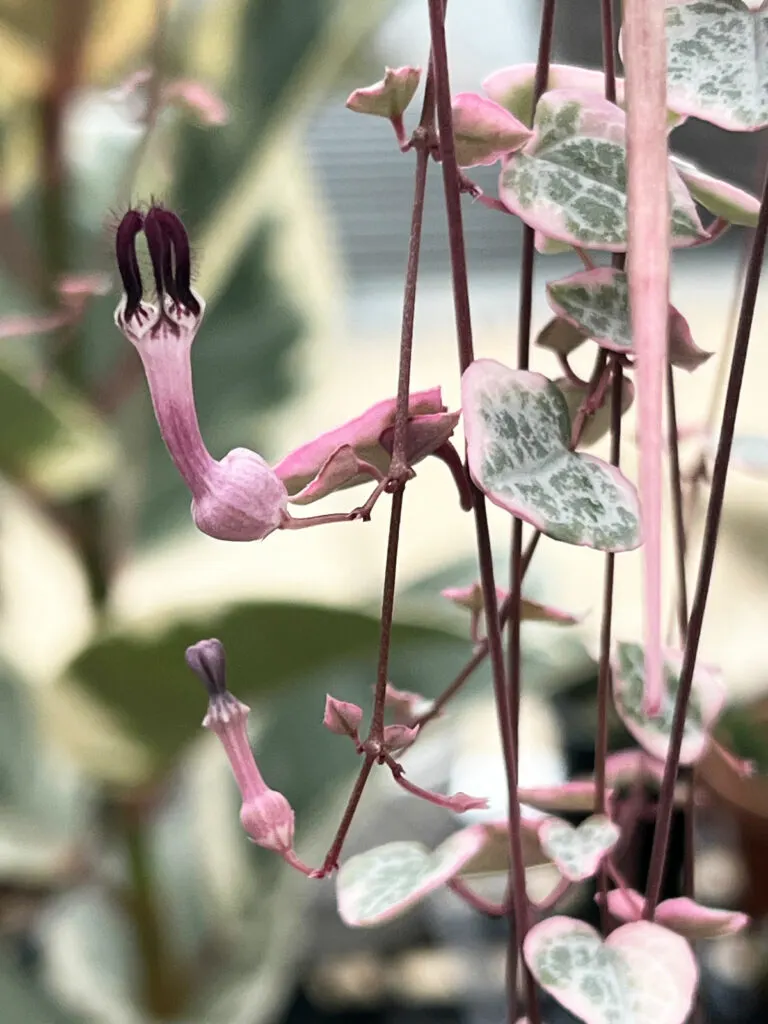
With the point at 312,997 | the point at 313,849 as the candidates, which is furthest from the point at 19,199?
the point at 312,997

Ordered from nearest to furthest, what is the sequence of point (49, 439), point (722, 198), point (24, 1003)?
point (722, 198) → point (49, 439) → point (24, 1003)

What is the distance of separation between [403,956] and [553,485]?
2.51ft

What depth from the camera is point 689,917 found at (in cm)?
22

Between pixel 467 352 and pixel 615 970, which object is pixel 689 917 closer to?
pixel 615 970

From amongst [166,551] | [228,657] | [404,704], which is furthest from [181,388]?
[166,551]

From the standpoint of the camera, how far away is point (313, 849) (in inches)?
22.8

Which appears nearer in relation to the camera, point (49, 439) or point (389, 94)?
point (389, 94)

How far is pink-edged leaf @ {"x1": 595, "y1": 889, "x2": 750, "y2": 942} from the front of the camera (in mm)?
214

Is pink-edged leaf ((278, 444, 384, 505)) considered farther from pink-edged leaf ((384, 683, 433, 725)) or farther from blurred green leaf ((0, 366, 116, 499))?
blurred green leaf ((0, 366, 116, 499))

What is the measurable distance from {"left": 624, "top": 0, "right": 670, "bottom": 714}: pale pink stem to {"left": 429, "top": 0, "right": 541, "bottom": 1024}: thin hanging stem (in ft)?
0.17

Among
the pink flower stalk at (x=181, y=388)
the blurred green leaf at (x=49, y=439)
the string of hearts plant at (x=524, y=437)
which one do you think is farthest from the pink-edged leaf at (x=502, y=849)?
the blurred green leaf at (x=49, y=439)

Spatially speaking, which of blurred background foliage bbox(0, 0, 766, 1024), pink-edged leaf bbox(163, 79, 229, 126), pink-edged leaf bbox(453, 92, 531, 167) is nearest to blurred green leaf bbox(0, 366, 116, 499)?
blurred background foliage bbox(0, 0, 766, 1024)

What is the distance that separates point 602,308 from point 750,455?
0.13 metres

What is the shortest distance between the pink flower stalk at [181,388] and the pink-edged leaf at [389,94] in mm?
47
